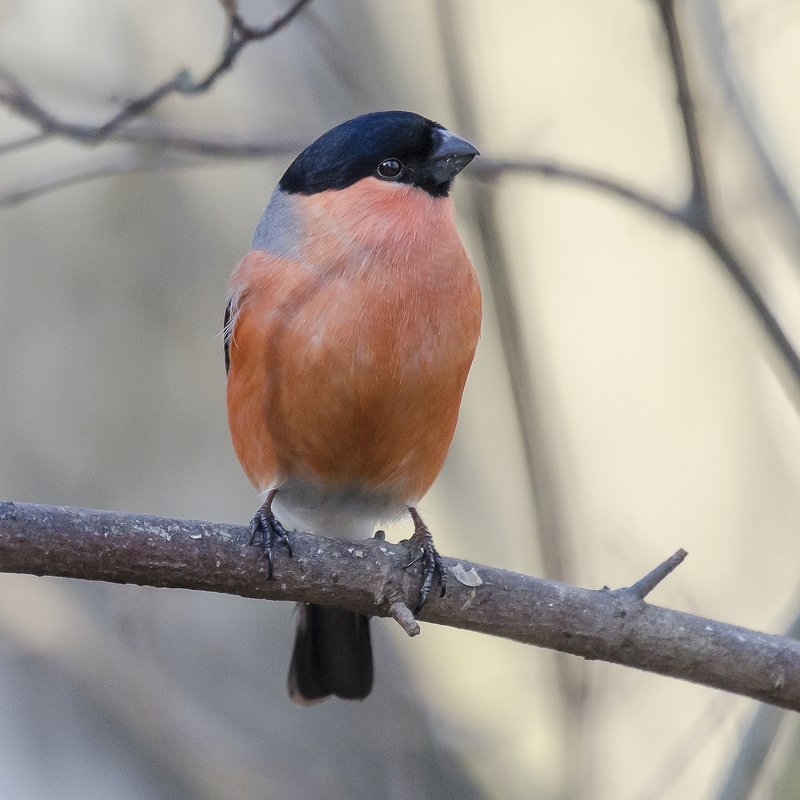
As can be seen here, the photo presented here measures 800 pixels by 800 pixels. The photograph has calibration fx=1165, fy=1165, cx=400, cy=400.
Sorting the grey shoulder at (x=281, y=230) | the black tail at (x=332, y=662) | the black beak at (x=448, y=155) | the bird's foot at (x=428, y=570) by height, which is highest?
the black beak at (x=448, y=155)

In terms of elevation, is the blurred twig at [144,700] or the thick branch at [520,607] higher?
the thick branch at [520,607]

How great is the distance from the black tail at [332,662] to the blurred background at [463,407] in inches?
18.8

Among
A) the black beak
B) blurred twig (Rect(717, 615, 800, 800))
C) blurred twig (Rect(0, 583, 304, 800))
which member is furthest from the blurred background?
blurred twig (Rect(717, 615, 800, 800))

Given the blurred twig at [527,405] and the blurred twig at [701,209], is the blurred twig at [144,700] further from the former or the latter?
the blurred twig at [701,209]

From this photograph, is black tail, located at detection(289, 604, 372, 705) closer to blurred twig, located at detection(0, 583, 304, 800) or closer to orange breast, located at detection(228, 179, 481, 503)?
blurred twig, located at detection(0, 583, 304, 800)

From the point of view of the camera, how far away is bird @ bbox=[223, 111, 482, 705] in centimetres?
381

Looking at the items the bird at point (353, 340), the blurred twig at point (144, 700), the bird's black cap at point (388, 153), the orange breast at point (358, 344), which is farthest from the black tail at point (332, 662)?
the bird's black cap at point (388, 153)

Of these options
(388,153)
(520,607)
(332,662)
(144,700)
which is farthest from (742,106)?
(144,700)

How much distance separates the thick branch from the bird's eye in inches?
56.4

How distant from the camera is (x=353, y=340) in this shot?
378 centimetres

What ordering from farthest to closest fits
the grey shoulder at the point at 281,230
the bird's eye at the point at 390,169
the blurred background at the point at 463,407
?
the blurred background at the point at 463,407, the bird's eye at the point at 390,169, the grey shoulder at the point at 281,230

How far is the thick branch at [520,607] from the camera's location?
320 centimetres

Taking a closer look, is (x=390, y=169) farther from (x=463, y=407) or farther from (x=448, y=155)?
(x=463, y=407)

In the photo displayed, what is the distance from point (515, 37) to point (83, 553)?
4.97 meters
